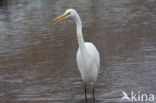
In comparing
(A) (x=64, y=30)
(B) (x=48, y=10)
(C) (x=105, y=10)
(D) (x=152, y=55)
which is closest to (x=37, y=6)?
(B) (x=48, y=10)

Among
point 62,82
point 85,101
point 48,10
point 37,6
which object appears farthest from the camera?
point 37,6

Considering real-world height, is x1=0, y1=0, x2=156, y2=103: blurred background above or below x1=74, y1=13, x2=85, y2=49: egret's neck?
below

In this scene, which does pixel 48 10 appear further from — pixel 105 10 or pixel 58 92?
pixel 58 92

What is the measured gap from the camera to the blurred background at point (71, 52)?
19.4ft

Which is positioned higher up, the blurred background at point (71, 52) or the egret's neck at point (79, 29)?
the egret's neck at point (79, 29)

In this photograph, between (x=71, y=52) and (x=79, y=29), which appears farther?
(x=71, y=52)

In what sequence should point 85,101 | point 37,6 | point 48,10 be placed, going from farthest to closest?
1. point 37,6
2. point 48,10
3. point 85,101

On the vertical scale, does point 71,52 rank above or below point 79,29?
below

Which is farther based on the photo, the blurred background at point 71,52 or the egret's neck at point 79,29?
the blurred background at point 71,52

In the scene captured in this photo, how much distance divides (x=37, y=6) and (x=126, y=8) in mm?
4394

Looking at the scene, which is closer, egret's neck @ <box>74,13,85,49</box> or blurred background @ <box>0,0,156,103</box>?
egret's neck @ <box>74,13,85,49</box>

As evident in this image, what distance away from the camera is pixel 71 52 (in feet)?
25.8

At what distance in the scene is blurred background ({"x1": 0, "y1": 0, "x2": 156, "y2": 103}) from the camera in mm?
5918

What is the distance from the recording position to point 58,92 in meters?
5.93
